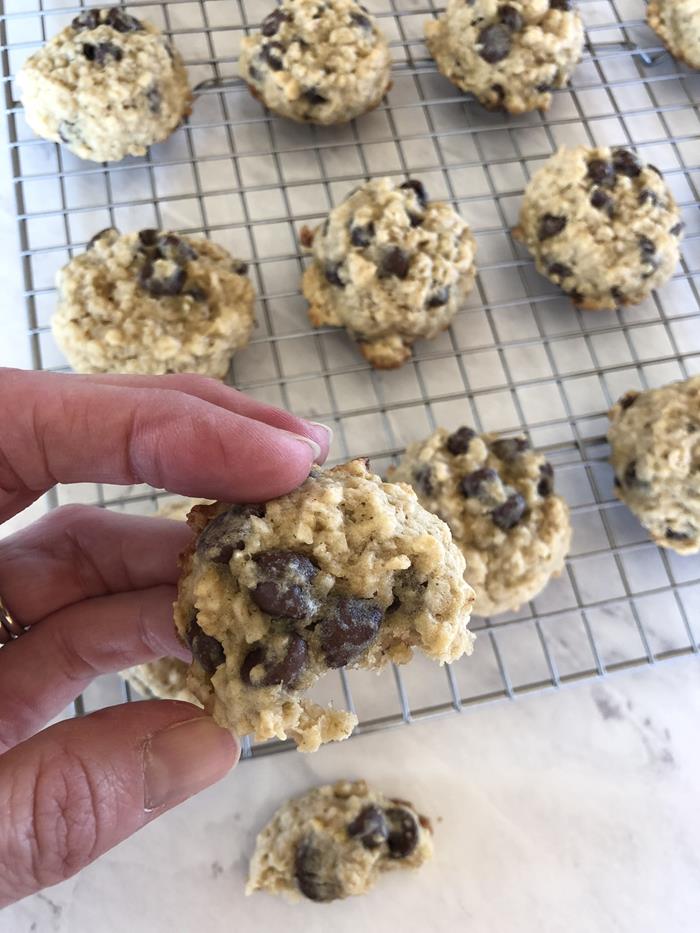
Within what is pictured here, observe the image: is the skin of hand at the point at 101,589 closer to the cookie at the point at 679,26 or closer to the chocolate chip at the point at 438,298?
the chocolate chip at the point at 438,298

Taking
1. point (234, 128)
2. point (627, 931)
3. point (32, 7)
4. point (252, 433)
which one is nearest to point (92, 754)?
point (252, 433)

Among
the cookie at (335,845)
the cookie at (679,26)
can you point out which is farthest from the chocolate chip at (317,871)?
the cookie at (679,26)

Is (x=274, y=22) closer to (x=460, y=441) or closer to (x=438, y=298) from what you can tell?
(x=438, y=298)

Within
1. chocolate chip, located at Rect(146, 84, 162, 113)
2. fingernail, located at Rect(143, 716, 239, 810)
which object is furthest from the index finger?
chocolate chip, located at Rect(146, 84, 162, 113)

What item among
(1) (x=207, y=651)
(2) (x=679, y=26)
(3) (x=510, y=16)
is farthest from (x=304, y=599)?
(2) (x=679, y=26)

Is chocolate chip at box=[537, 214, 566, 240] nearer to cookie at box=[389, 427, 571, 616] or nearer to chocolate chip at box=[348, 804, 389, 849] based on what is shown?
cookie at box=[389, 427, 571, 616]
